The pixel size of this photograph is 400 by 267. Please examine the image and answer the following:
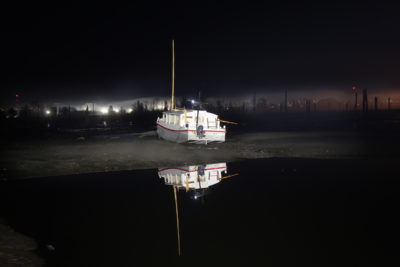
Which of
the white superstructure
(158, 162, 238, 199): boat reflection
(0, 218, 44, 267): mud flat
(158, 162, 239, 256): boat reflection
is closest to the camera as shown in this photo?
(0, 218, 44, 267): mud flat

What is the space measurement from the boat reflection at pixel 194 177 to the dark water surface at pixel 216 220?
1.09ft

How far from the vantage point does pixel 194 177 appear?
13203 mm

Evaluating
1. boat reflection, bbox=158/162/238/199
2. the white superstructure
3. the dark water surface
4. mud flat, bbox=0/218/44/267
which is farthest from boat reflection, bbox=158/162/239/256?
the white superstructure

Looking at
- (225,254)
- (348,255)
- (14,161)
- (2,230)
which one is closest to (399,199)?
(348,255)

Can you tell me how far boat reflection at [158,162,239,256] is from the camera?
1106 cm

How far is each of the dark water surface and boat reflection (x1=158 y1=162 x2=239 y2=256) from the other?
334mm

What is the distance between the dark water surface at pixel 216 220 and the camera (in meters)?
5.93

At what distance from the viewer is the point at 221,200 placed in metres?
9.66

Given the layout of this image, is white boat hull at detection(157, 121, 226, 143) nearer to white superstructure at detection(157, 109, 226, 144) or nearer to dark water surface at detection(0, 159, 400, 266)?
white superstructure at detection(157, 109, 226, 144)

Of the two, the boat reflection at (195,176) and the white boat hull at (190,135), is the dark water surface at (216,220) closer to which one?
the boat reflection at (195,176)

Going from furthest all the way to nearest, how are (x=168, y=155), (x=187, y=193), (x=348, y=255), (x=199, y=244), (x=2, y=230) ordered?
1. (x=168, y=155)
2. (x=187, y=193)
3. (x=2, y=230)
4. (x=199, y=244)
5. (x=348, y=255)

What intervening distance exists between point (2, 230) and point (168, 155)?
42.7 feet

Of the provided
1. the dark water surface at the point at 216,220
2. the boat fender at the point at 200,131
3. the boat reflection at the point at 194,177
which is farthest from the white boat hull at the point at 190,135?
the dark water surface at the point at 216,220

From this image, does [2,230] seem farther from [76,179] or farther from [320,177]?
[320,177]
